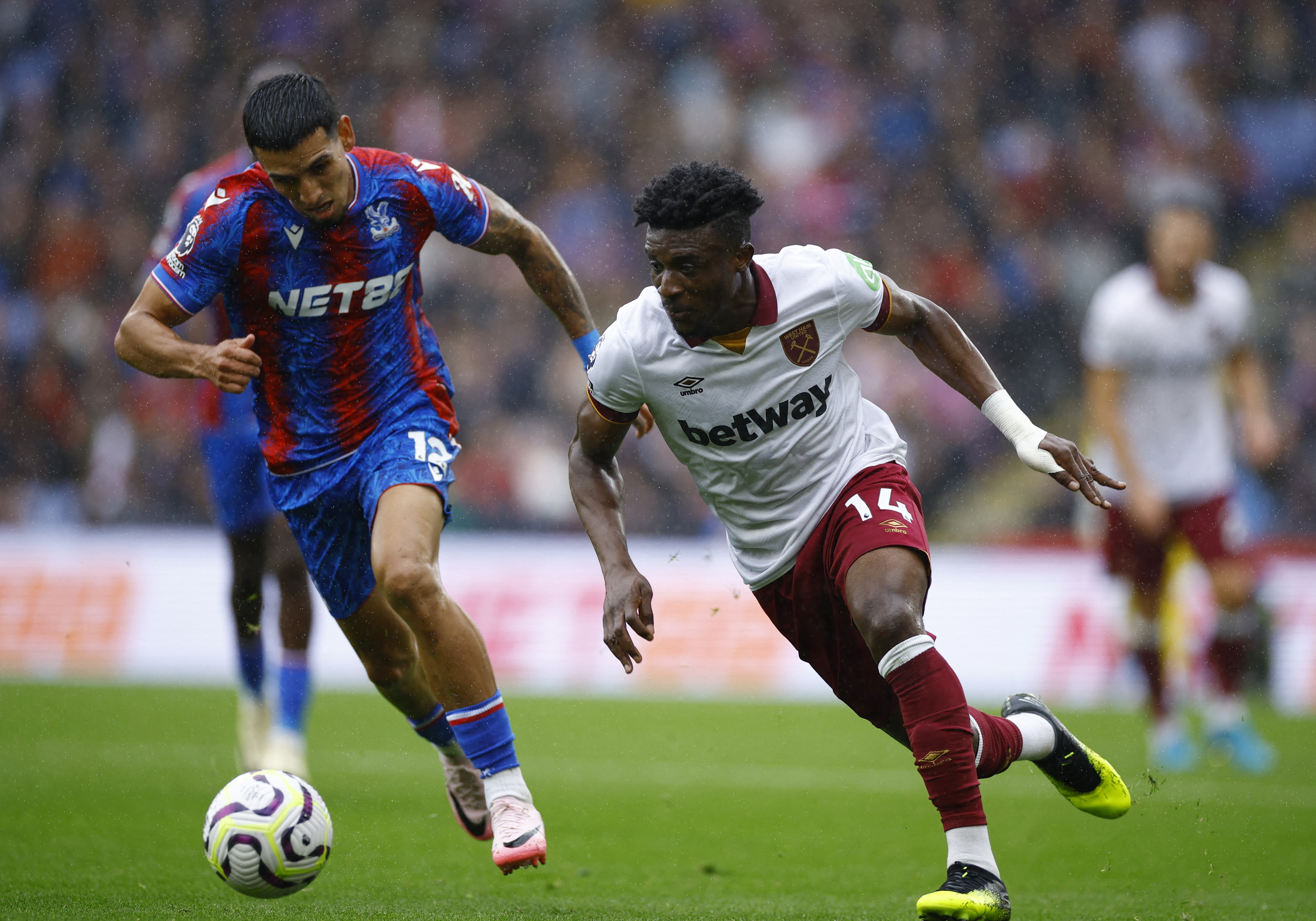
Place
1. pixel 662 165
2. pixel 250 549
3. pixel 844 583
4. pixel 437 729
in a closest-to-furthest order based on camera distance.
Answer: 1. pixel 844 583
2. pixel 437 729
3. pixel 250 549
4. pixel 662 165

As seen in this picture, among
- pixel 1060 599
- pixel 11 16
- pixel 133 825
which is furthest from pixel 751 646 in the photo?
pixel 11 16

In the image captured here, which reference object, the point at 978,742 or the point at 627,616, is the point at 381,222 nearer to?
the point at 627,616

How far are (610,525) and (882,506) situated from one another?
31.1 inches

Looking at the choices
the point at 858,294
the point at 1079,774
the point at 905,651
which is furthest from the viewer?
the point at 1079,774

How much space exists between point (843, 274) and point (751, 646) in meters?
7.04

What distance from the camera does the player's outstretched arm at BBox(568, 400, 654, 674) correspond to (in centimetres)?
382

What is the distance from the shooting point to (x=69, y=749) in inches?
316

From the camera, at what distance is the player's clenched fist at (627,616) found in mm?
3797

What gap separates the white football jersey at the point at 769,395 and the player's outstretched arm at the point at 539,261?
628mm

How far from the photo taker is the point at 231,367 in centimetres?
399

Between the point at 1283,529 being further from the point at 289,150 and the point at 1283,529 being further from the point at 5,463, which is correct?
the point at 5,463

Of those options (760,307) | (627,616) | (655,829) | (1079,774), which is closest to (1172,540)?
(655,829)

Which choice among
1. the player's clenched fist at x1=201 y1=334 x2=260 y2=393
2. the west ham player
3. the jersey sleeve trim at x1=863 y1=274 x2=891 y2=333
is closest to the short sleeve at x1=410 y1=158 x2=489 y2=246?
the player's clenched fist at x1=201 y1=334 x2=260 y2=393

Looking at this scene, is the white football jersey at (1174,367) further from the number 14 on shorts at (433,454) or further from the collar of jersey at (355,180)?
the collar of jersey at (355,180)
